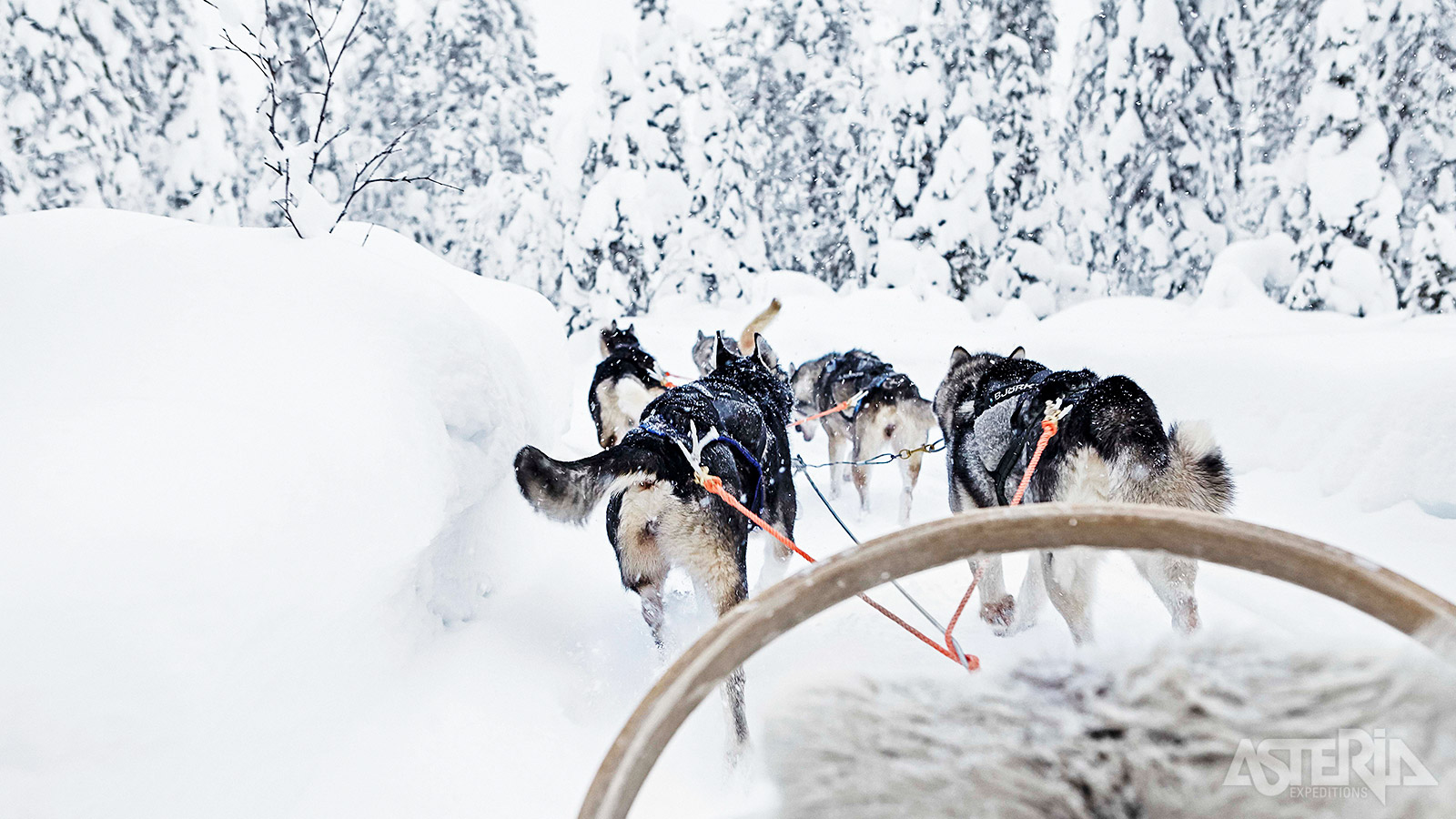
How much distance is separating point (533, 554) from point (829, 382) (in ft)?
13.4

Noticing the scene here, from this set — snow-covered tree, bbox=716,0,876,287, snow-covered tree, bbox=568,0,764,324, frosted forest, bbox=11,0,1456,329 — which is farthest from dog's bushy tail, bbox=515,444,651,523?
snow-covered tree, bbox=716,0,876,287

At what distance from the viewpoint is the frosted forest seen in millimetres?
10656

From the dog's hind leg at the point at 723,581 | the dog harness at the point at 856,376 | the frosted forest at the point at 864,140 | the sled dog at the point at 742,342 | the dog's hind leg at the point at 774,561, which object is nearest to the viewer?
the dog's hind leg at the point at 723,581

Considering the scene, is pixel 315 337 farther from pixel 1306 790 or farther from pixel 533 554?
pixel 1306 790

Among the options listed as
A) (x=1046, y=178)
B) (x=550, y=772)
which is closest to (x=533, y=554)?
(x=550, y=772)

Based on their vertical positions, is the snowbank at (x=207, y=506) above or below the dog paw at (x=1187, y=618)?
below

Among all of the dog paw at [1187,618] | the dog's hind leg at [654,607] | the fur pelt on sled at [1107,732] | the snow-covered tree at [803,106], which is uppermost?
the snow-covered tree at [803,106]

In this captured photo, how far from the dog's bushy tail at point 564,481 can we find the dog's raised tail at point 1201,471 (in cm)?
202

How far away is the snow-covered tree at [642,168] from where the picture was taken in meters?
17.0

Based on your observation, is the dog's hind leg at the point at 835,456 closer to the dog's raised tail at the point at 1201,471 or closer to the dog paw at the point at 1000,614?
the dog's raised tail at the point at 1201,471

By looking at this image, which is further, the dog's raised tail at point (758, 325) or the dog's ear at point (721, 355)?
the dog's raised tail at point (758, 325)

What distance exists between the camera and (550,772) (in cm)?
238

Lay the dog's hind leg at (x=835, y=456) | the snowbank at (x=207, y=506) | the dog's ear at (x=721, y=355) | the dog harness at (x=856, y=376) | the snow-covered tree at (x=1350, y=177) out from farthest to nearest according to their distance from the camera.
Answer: the snow-covered tree at (x=1350, y=177) < the dog's hind leg at (x=835, y=456) < the dog harness at (x=856, y=376) < the dog's ear at (x=721, y=355) < the snowbank at (x=207, y=506)

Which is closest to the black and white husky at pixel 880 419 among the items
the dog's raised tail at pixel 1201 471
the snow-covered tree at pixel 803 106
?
the dog's raised tail at pixel 1201 471
